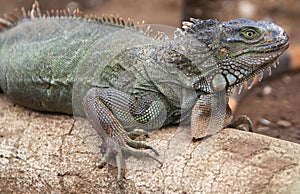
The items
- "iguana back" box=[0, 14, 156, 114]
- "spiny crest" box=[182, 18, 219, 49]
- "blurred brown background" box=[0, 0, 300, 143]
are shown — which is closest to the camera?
"spiny crest" box=[182, 18, 219, 49]

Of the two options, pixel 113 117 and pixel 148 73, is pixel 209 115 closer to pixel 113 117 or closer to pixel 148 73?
pixel 148 73

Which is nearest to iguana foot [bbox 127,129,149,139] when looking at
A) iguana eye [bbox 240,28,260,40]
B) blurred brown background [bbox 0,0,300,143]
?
iguana eye [bbox 240,28,260,40]

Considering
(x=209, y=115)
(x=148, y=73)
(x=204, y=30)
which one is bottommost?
(x=209, y=115)

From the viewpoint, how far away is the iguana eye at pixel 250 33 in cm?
431

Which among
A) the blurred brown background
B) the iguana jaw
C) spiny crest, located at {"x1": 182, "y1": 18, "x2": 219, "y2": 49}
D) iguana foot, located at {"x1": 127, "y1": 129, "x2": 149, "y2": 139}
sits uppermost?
spiny crest, located at {"x1": 182, "y1": 18, "x2": 219, "y2": 49}

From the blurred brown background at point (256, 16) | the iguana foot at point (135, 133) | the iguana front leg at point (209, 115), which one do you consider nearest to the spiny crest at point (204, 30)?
the iguana front leg at point (209, 115)

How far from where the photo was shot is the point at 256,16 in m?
11.5

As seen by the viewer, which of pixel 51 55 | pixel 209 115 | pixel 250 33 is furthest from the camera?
pixel 51 55

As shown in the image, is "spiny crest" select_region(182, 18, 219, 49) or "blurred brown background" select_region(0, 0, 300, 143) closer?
"spiny crest" select_region(182, 18, 219, 49)

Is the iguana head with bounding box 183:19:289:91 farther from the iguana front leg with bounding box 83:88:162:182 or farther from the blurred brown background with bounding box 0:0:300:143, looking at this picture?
the blurred brown background with bounding box 0:0:300:143

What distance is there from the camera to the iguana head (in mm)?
4316

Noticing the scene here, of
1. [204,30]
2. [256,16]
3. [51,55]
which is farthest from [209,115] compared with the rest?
[256,16]

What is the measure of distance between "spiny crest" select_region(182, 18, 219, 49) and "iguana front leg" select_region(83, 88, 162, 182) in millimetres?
738

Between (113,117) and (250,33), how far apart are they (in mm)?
1412
